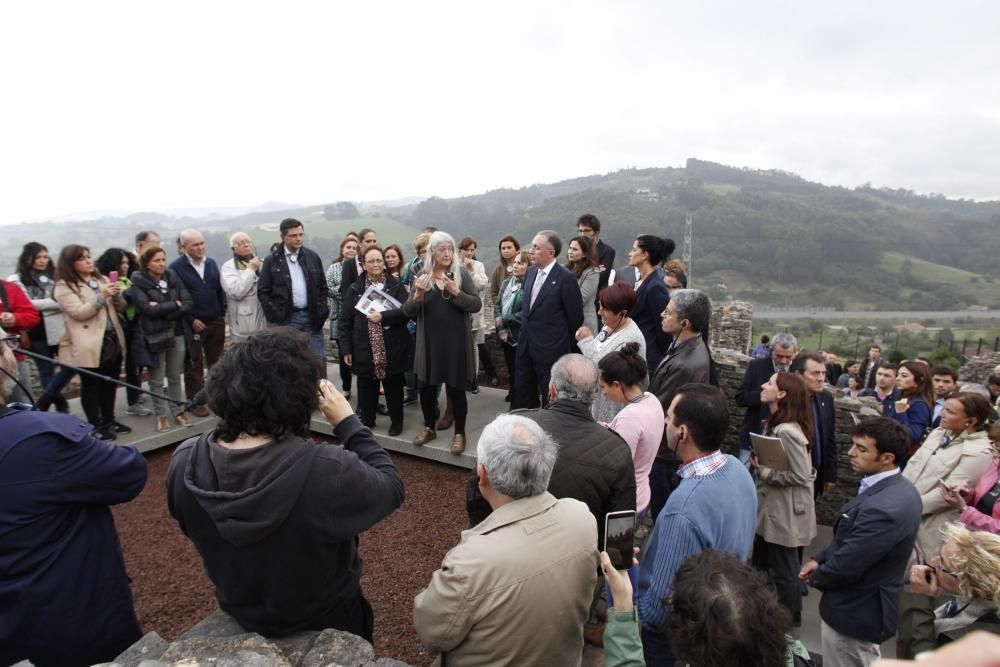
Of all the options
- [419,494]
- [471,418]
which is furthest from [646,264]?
[419,494]

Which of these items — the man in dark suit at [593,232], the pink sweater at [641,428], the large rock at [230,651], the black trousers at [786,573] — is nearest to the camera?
the large rock at [230,651]

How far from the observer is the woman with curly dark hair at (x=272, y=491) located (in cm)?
169

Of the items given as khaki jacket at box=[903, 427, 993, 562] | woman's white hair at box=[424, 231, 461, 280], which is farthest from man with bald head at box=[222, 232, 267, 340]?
khaki jacket at box=[903, 427, 993, 562]

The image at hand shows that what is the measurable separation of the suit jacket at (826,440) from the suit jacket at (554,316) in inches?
80.0

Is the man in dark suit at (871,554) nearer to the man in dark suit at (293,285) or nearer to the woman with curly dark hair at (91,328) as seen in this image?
the man in dark suit at (293,285)

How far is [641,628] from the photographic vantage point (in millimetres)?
2410

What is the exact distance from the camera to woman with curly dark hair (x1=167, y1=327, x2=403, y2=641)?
169 centimetres

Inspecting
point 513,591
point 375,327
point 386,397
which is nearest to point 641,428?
point 513,591

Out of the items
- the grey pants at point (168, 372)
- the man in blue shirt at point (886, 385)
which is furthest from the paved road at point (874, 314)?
the grey pants at point (168, 372)

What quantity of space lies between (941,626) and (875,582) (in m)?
0.73

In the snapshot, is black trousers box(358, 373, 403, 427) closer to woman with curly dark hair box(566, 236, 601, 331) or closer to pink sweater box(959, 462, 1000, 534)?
woman with curly dark hair box(566, 236, 601, 331)

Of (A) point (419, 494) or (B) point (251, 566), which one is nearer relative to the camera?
(B) point (251, 566)

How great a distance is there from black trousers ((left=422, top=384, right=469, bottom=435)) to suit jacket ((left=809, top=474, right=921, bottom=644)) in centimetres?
323

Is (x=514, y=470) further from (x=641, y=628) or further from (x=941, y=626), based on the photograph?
(x=941, y=626)
